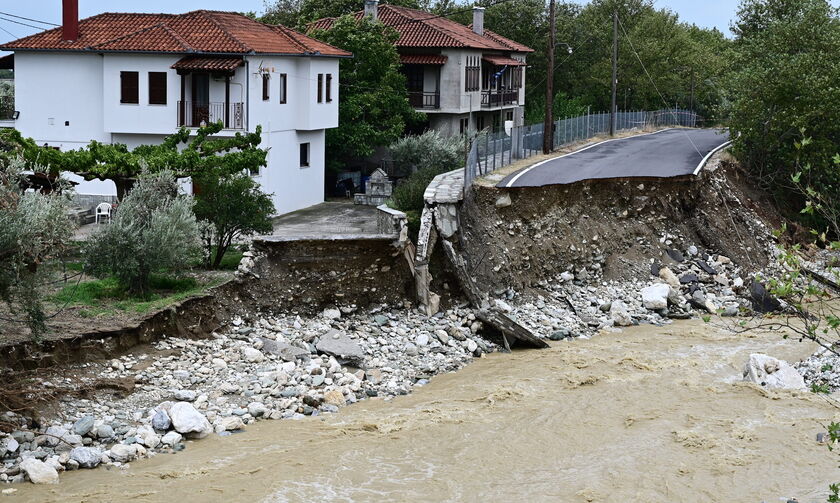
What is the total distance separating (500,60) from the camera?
57531 mm

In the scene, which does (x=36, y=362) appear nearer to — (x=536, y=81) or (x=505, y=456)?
(x=505, y=456)

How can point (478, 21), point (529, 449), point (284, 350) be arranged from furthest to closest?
point (478, 21) → point (284, 350) → point (529, 449)

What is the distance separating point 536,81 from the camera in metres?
74.1

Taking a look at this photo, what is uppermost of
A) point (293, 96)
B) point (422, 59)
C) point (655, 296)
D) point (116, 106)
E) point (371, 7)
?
point (371, 7)

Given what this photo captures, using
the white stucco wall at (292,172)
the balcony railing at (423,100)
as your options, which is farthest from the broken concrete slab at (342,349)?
the balcony railing at (423,100)

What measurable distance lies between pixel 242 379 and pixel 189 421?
9.75 feet

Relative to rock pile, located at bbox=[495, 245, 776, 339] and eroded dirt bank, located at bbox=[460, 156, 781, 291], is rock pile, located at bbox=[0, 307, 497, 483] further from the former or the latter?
eroded dirt bank, located at bbox=[460, 156, 781, 291]

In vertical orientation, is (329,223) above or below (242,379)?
above

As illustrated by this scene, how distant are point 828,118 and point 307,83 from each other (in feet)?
67.2

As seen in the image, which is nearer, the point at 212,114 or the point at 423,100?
the point at 212,114

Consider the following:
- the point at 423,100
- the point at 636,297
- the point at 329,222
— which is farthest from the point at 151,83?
the point at 423,100

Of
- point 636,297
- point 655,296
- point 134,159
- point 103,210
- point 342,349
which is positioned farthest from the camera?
point 103,210

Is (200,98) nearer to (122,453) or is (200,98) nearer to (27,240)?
(27,240)

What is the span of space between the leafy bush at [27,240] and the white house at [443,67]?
30.1m
